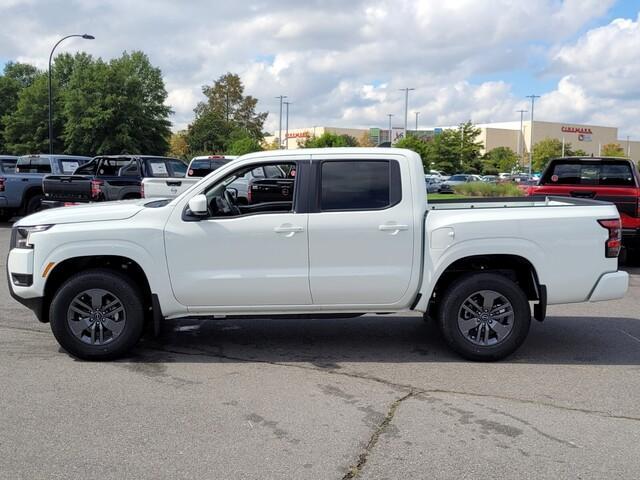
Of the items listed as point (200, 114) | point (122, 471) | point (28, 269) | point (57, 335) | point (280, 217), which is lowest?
point (122, 471)

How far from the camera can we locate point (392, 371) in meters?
5.92

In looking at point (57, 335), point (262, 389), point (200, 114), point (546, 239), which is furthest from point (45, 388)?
point (200, 114)

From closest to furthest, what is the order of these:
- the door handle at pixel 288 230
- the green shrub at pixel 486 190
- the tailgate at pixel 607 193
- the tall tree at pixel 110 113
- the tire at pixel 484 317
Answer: the door handle at pixel 288 230 → the tire at pixel 484 317 → the tailgate at pixel 607 193 → the green shrub at pixel 486 190 → the tall tree at pixel 110 113

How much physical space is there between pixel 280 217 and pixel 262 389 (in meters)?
1.54

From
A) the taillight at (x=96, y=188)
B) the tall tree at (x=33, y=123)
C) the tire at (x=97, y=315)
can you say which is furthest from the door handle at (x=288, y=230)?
the tall tree at (x=33, y=123)

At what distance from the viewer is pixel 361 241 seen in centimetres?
598

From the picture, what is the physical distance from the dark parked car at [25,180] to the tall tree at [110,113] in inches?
1387

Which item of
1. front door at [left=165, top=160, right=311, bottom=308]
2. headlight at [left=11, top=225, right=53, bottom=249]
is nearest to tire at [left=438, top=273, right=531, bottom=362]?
front door at [left=165, top=160, right=311, bottom=308]

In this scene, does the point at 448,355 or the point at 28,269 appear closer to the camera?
the point at 28,269

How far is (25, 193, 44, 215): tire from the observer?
17.6 metres

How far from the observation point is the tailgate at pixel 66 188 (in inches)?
604

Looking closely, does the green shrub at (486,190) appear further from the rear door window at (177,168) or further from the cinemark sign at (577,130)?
the cinemark sign at (577,130)

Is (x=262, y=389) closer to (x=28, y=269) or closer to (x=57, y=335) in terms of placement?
(x=57, y=335)

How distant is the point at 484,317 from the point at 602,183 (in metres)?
6.55
